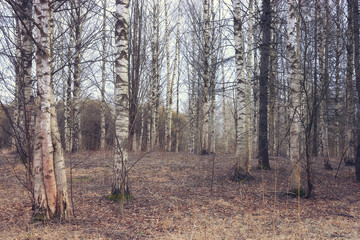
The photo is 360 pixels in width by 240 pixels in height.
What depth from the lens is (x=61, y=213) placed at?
4.62 meters

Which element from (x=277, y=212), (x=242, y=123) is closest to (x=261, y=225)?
(x=277, y=212)

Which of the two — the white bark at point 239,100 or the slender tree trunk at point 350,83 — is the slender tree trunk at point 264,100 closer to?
the white bark at point 239,100

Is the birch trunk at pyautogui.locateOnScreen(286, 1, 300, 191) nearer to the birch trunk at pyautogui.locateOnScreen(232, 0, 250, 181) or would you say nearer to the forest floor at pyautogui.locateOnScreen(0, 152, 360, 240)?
the forest floor at pyautogui.locateOnScreen(0, 152, 360, 240)

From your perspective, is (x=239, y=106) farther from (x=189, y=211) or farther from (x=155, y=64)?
(x=155, y=64)

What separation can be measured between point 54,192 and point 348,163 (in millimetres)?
12853

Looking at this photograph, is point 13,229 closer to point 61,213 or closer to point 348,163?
point 61,213

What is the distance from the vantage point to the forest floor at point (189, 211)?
4508 mm

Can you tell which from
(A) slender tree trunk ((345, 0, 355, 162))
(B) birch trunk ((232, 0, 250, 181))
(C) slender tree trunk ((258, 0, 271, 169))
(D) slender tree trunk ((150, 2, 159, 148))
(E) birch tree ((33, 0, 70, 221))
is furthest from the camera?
(D) slender tree trunk ((150, 2, 159, 148))

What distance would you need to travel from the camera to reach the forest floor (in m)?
4.51

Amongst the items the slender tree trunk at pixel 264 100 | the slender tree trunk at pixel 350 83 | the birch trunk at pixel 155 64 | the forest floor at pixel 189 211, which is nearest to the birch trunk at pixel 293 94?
the forest floor at pixel 189 211

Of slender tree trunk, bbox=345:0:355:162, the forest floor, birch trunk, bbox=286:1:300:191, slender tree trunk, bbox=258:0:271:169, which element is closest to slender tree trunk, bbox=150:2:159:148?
slender tree trunk, bbox=258:0:271:169

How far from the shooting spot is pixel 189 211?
19.5 ft

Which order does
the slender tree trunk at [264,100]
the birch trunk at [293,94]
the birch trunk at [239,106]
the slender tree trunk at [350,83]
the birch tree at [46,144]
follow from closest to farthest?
the birch tree at [46,144] < the birch trunk at [293,94] < the birch trunk at [239,106] < the slender tree trunk at [350,83] < the slender tree trunk at [264,100]

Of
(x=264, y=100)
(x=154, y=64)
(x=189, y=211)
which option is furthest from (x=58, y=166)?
(x=154, y=64)
